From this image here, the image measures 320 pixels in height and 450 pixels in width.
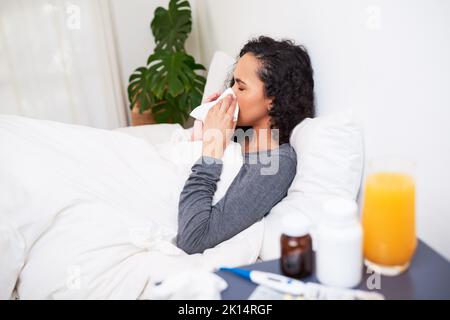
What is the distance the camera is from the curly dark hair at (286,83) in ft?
4.02

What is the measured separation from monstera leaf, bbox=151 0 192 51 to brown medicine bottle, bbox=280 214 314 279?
1933 mm

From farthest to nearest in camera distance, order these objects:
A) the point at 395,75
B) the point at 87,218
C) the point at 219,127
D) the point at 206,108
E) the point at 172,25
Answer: the point at 172,25, the point at 206,108, the point at 219,127, the point at 87,218, the point at 395,75

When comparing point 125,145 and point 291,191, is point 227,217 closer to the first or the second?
point 291,191

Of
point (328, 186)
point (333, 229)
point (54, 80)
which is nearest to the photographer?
point (333, 229)

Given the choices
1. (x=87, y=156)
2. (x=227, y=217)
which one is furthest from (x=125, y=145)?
(x=227, y=217)

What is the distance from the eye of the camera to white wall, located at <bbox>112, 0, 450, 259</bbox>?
76 centimetres

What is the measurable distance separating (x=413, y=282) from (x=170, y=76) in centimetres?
177

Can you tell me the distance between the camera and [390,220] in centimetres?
65

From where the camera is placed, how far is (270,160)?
114cm

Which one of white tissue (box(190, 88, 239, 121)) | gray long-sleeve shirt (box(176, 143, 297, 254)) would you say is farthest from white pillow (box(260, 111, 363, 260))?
white tissue (box(190, 88, 239, 121))

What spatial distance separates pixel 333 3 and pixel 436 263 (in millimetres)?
695

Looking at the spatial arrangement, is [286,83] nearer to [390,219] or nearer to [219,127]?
[219,127]

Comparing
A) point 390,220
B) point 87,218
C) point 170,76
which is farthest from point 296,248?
point 170,76

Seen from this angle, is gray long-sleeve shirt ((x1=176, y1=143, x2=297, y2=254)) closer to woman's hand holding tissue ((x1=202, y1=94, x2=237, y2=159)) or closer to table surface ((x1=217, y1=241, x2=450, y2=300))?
woman's hand holding tissue ((x1=202, y1=94, x2=237, y2=159))
